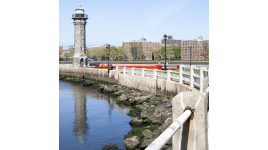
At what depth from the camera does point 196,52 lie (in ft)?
465

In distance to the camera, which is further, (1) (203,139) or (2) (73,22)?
(2) (73,22)

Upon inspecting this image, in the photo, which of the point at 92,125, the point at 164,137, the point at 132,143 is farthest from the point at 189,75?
the point at 164,137

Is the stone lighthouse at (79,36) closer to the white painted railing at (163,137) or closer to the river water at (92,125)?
the river water at (92,125)

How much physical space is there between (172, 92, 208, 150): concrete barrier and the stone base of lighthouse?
46.1m

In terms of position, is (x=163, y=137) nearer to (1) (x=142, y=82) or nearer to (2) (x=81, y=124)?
(2) (x=81, y=124)

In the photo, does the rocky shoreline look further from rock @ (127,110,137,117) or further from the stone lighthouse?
the stone lighthouse

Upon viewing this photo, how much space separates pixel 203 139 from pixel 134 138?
6705mm

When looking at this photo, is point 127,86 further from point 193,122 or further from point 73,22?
point 73,22

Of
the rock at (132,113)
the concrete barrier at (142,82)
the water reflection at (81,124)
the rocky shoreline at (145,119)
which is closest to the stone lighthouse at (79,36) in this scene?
the concrete barrier at (142,82)

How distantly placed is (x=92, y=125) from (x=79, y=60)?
3582 centimetres

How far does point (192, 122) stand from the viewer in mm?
3078

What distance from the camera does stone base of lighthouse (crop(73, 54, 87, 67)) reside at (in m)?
47.8
